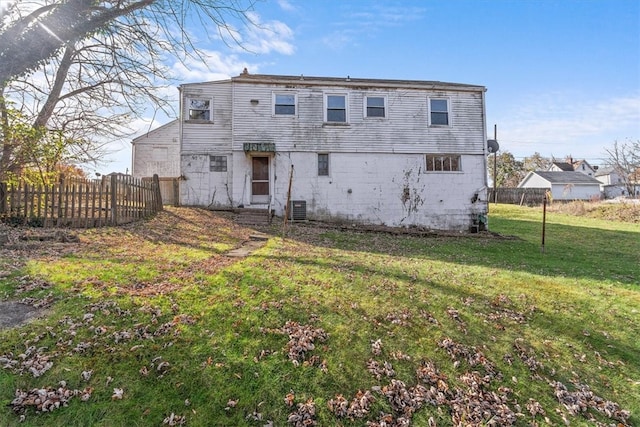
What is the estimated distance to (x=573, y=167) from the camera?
58688 mm

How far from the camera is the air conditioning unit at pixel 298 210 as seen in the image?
47.4ft

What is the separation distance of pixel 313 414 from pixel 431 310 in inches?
102

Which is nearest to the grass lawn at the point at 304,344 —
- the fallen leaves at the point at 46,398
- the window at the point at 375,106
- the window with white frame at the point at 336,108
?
the fallen leaves at the point at 46,398

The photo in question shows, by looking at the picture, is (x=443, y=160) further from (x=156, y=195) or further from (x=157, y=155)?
(x=157, y=155)

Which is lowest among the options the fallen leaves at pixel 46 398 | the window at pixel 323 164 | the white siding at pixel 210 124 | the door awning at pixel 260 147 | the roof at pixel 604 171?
the fallen leaves at pixel 46 398

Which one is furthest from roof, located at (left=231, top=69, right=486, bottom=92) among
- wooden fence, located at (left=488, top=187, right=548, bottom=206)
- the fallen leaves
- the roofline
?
wooden fence, located at (left=488, top=187, right=548, bottom=206)

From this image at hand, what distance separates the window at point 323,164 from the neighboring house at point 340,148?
44mm

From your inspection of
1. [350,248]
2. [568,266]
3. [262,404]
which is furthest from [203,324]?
[568,266]

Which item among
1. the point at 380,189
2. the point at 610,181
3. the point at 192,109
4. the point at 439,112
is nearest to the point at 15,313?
the point at 192,109

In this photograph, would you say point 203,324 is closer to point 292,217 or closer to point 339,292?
point 339,292

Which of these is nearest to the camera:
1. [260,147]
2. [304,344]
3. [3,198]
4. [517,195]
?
[304,344]

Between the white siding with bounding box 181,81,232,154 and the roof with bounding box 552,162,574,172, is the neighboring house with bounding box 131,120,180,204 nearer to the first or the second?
the white siding with bounding box 181,81,232,154

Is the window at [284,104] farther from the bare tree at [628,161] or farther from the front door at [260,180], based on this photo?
the bare tree at [628,161]

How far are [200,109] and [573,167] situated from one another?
6633cm
